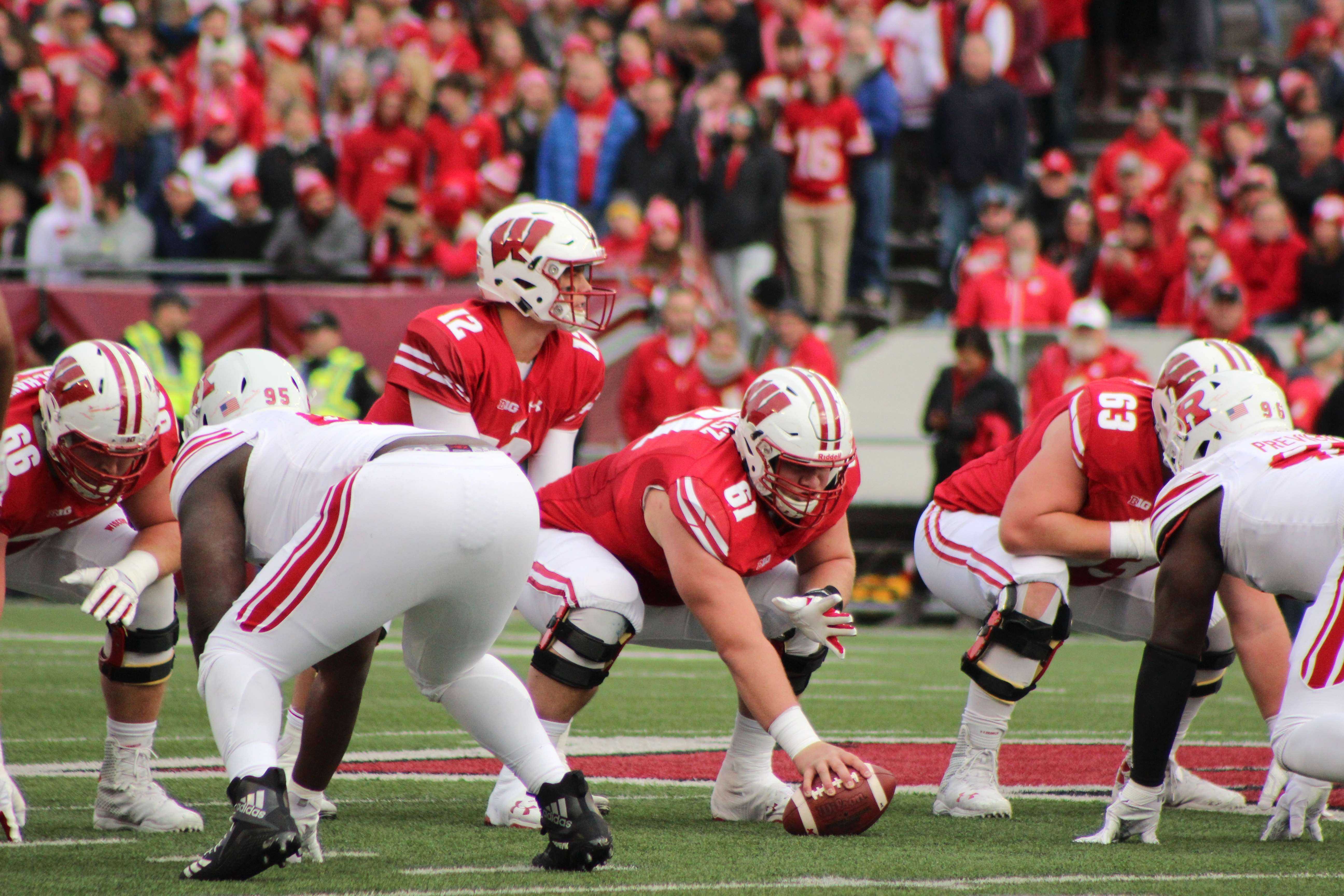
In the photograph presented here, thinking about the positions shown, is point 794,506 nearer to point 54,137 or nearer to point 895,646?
point 895,646

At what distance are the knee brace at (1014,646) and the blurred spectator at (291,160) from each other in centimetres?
852

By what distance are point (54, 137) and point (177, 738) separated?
8.37 metres

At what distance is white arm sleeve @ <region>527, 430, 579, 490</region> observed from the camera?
540 cm

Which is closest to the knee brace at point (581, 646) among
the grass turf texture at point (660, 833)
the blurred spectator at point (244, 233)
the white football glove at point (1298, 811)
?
the grass turf texture at point (660, 833)

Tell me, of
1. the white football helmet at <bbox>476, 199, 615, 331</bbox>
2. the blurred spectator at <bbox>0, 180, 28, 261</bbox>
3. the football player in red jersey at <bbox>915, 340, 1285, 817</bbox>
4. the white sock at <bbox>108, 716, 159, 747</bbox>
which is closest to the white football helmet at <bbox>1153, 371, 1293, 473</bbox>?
the football player in red jersey at <bbox>915, 340, 1285, 817</bbox>

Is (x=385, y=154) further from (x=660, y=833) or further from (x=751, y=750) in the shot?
(x=660, y=833)

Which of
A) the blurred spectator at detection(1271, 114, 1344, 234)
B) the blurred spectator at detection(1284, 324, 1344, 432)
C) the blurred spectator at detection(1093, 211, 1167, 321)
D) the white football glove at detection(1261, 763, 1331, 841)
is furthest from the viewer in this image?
the blurred spectator at detection(1271, 114, 1344, 234)

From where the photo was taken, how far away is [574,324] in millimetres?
5324

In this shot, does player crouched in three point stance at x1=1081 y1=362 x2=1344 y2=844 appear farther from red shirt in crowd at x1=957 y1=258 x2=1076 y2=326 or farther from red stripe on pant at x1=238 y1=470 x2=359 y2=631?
red shirt in crowd at x1=957 y1=258 x2=1076 y2=326

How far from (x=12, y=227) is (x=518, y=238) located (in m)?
8.10

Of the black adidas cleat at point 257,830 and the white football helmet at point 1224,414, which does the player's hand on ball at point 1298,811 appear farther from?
the black adidas cleat at point 257,830

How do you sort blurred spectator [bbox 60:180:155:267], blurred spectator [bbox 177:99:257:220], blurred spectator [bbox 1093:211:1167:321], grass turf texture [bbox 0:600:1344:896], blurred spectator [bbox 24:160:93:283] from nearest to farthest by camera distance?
grass turf texture [bbox 0:600:1344:896]
blurred spectator [bbox 1093:211:1167:321]
blurred spectator [bbox 60:180:155:267]
blurred spectator [bbox 24:160:93:283]
blurred spectator [bbox 177:99:257:220]

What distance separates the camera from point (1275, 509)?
398 cm

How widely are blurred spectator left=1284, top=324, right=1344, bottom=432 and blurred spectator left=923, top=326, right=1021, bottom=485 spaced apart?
160 cm
